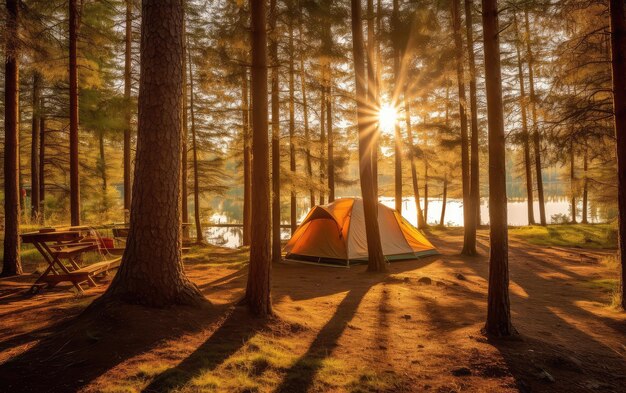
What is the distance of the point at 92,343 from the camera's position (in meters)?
3.70

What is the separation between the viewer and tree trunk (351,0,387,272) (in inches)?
387

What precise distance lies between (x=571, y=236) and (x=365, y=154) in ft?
43.8

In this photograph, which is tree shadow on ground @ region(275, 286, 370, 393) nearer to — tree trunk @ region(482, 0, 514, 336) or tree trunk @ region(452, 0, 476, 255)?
tree trunk @ region(482, 0, 514, 336)

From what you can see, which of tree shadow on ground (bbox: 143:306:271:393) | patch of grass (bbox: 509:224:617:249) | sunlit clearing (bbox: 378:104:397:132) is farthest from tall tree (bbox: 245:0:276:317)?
patch of grass (bbox: 509:224:617:249)

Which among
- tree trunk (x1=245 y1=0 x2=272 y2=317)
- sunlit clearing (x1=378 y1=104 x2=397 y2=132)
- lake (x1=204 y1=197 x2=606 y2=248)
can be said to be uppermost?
sunlit clearing (x1=378 y1=104 x2=397 y2=132)

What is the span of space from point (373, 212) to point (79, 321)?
7375 mm

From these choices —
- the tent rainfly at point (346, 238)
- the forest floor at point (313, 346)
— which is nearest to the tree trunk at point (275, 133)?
the tent rainfly at point (346, 238)

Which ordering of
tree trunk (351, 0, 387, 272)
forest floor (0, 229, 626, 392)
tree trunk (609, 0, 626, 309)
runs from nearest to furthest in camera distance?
forest floor (0, 229, 626, 392)
tree trunk (609, 0, 626, 309)
tree trunk (351, 0, 387, 272)

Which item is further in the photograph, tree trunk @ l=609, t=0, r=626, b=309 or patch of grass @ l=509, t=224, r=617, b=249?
patch of grass @ l=509, t=224, r=617, b=249

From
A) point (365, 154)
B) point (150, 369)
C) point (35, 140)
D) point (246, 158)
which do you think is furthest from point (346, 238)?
point (35, 140)

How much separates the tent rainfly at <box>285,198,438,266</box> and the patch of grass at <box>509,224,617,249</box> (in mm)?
7075

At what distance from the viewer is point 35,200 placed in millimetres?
19422

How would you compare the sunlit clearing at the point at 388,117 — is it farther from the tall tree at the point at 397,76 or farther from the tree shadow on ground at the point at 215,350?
the tree shadow on ground at the point at 215,350

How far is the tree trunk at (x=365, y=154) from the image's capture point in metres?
9.84
